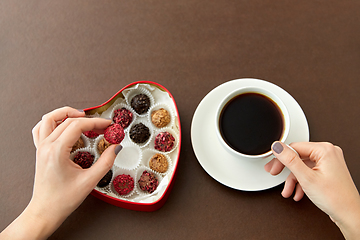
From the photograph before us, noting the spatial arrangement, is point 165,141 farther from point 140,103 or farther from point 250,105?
point 250,105

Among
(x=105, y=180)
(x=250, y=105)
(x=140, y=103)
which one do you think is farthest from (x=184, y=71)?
(x=105, y=180)

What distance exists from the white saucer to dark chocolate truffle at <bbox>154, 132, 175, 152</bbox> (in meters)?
0.09

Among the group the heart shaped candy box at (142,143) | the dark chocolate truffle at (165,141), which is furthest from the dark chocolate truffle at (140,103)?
the dark chocolate truffle at (165,141)

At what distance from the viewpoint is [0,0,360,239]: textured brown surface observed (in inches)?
42.6

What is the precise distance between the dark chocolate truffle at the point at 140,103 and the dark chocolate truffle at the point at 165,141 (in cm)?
13

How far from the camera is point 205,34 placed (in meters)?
1.29

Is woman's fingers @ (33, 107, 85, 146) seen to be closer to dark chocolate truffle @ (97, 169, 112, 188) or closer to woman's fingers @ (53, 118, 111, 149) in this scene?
woman's fingers @ (53, 118, 111, 149)

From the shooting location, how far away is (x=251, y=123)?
3.16 ft

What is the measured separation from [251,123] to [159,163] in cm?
40

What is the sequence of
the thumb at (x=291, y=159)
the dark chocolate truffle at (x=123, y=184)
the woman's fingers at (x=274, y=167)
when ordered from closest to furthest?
the thumb at (x=291, y=159)
the woman's fingers at (x=274, y=167)
the dark chocolate truffle at (x=123, y=184)

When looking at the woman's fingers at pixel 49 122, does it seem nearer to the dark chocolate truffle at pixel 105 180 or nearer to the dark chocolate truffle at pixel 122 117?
the dark chocolate truffle at pixel 122 117

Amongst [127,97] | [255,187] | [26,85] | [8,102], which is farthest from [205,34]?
[8,102]

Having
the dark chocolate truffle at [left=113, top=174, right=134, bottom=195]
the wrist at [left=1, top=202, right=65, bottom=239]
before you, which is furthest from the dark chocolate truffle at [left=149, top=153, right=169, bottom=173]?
the wrist at [left=1, top=202, right=65, bottom=239]

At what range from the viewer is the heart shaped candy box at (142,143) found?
104 centimetres
